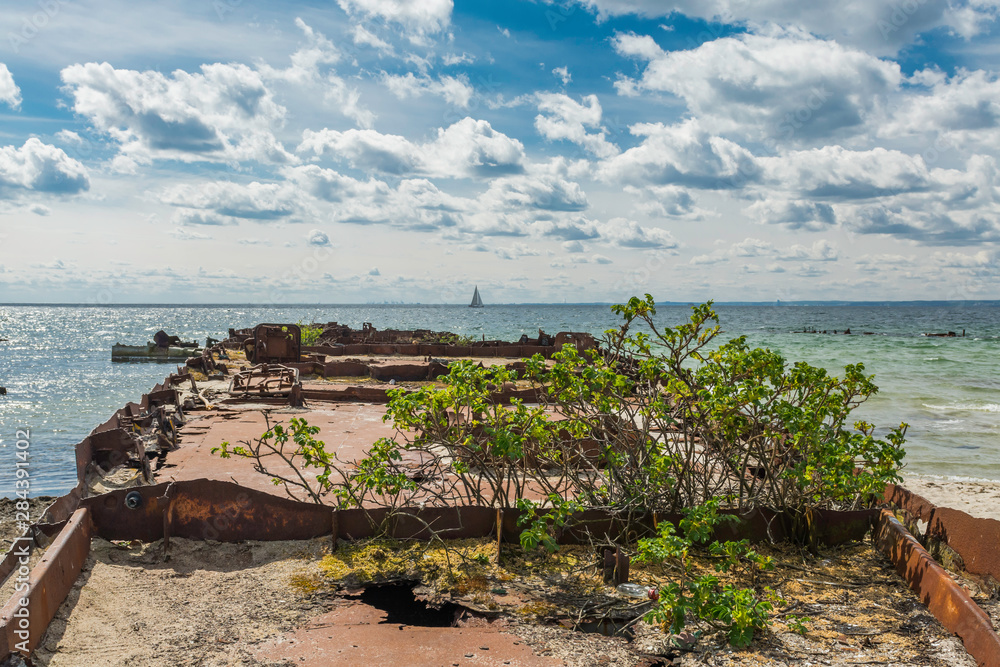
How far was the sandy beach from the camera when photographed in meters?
12.8

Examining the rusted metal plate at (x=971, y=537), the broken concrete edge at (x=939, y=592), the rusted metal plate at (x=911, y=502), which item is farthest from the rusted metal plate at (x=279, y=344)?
the rusted metal plate at (x=971, y=537)

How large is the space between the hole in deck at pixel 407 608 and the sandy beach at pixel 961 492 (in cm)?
1053

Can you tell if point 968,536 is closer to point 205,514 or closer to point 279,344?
point 205,514

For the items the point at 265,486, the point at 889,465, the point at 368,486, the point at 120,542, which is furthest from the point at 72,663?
the point at 889,465

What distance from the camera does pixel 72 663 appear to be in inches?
217

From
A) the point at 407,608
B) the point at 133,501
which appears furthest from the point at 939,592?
the point at 133,501

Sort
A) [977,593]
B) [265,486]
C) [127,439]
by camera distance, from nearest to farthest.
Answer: [977,593], [265,486], [127,439]

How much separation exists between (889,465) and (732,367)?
94.7 inches

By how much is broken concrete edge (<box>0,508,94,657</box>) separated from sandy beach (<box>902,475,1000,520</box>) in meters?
14.0

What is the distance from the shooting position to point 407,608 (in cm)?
695

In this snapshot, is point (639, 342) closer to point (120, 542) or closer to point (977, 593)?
point (977, 593)

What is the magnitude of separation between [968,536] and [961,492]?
303 inches

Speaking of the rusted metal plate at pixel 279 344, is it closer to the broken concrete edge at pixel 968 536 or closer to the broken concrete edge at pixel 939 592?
the broken concrete edge at pixel 939 592

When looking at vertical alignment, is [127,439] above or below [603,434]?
below
